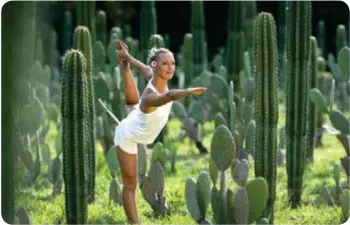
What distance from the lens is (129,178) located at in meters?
3.28

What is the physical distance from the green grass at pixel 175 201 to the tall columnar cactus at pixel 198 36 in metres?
1.52

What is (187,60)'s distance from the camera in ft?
21.8

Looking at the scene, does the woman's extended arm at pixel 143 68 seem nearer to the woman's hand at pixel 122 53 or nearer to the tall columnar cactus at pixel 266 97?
the woman's hand at pixel 122 53

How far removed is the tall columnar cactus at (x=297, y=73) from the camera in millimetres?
4223

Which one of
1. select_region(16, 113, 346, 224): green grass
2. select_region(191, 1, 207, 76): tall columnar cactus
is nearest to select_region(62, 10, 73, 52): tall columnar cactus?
select_region(191, 1, 207, 76): tall columnar cactus

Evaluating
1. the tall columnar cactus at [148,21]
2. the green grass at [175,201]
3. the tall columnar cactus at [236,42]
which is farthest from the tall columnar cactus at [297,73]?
the tall columnar cactus at [236,42]

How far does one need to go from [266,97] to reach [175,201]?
88 cm

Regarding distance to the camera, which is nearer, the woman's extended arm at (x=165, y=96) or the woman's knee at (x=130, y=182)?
the woman's extended arm at (x=165, y=96)

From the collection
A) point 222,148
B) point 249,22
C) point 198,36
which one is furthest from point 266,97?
point 249,22

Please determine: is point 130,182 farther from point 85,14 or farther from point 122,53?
point 85,14

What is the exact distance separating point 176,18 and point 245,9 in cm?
358

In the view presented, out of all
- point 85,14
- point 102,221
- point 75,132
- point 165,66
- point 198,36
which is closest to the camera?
point 165,66

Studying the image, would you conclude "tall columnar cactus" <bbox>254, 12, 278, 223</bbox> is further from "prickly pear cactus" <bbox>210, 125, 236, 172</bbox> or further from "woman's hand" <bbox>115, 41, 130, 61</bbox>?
"woman's hand" <bbox>115, 41, 130, 61</bbox>

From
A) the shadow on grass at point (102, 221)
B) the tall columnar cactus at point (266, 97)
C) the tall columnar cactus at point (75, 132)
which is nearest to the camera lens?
the tall columnar cactus at point (75, 132)
